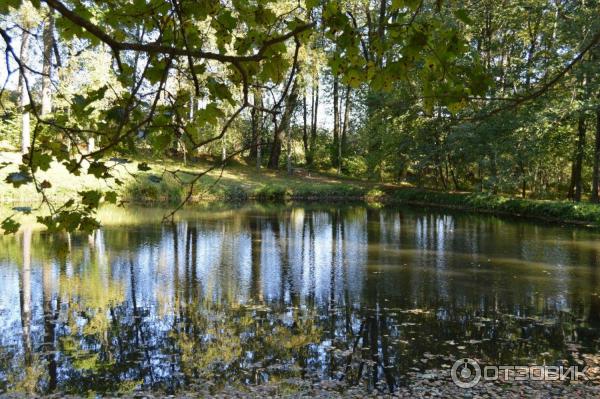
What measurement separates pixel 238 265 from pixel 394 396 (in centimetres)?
834

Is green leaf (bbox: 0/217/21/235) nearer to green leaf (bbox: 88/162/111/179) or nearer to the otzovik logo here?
green leaf (bbox: 88/162/111/179)

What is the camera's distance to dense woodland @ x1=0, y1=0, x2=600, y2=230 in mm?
2605

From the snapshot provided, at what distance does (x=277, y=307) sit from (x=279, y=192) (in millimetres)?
26929

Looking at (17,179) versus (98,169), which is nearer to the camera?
(17,179)

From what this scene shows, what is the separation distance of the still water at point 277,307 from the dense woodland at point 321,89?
0.96 metres

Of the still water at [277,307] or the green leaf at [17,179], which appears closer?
the green leaf at [17,179]

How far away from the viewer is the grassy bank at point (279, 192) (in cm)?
2547

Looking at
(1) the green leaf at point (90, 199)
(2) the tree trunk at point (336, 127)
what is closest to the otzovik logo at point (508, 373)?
(1) the green leaf at point (90, 199)

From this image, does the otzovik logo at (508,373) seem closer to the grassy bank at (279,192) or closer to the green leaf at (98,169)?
the green leaf at (98,169)

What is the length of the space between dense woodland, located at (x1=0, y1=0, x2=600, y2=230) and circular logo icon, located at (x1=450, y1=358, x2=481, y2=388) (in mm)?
3018

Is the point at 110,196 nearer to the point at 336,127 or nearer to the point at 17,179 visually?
the point at 17,179

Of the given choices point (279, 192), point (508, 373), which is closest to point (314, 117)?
point (279, 192)

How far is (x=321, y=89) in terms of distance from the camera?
51281mm

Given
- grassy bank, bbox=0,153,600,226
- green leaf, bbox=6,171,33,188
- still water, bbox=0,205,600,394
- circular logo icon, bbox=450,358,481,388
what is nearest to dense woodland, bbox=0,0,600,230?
green leaf, bbox=6,171,33,188
